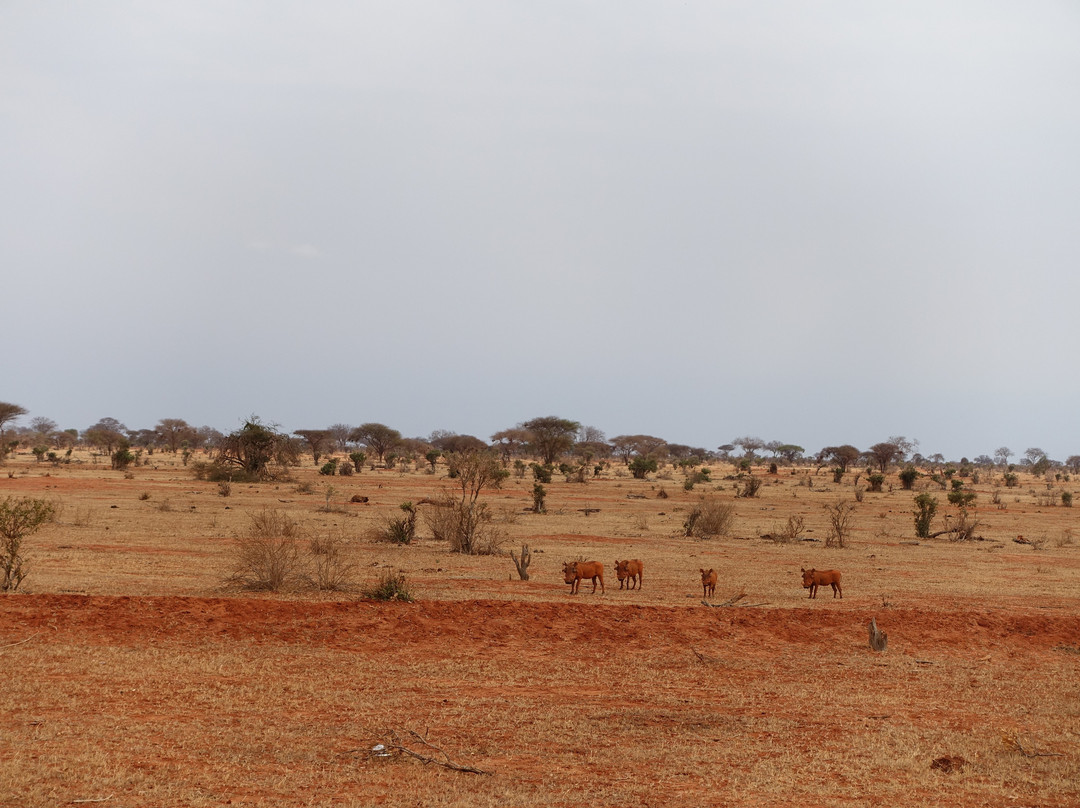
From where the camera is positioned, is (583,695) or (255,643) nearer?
(583,695)

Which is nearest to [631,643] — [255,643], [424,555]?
[255,643]

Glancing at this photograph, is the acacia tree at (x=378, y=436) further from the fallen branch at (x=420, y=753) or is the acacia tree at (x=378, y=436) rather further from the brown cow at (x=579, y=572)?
the fallen branch at (x=420, y=753)

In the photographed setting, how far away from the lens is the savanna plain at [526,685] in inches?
312

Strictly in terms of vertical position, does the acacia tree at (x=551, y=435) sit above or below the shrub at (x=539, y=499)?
above

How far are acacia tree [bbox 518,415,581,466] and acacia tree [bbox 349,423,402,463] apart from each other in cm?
1390

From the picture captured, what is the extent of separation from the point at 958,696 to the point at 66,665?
11.2 metres

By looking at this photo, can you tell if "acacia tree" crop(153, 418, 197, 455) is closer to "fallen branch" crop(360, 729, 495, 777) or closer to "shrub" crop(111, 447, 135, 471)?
"shrub" crop(111, 447, 135, 471)

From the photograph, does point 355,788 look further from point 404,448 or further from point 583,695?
point 404,448

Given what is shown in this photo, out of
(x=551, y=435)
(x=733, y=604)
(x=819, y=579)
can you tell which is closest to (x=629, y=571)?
(x=733, y=604)

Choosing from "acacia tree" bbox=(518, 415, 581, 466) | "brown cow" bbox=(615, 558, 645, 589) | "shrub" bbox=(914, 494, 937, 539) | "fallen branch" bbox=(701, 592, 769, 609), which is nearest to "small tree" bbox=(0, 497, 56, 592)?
"brown cow" bbox=(615, 558, 645, 589)

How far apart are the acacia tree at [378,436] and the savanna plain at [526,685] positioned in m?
69.3

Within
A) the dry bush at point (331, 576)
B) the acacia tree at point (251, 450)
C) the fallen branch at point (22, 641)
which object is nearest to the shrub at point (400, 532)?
the dry bush at point (331, 576)

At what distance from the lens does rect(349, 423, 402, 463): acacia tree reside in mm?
Answer: 93500

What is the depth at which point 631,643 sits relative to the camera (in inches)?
535
